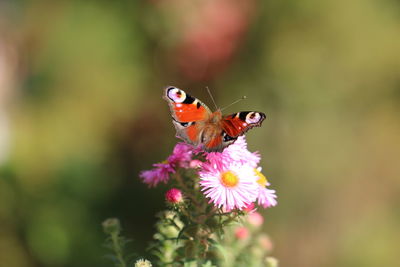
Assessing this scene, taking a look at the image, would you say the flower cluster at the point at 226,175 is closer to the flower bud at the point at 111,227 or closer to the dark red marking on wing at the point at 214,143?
the dark red marking on wing at the point at 214,143

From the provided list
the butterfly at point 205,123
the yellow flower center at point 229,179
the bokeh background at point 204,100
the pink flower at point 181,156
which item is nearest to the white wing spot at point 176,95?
the butterfly at point 205,123

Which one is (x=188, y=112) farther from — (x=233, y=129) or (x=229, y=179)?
(x=229, y=179)

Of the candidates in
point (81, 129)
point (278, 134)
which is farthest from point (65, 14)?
point (278, 134)

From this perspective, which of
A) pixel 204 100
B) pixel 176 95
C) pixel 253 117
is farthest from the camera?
pixel 204 100

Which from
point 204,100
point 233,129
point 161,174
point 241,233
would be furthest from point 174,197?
point 204,100

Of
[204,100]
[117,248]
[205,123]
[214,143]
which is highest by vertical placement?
[204,100]

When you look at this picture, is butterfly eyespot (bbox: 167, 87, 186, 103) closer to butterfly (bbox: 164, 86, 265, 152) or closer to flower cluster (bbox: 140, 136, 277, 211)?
butterfly (bbox: 164, 86, 265, 152)

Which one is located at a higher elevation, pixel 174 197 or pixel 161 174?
pixel 161 174

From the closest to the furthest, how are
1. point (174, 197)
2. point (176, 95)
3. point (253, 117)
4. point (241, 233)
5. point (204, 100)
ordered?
point (174, 197), point (253, 117), point (176, 95), point (241, 233), point (204, 100)
